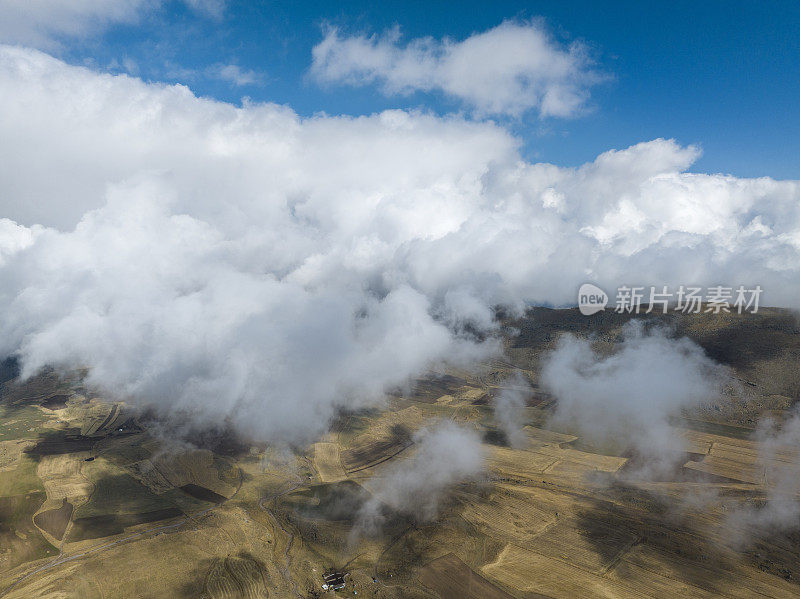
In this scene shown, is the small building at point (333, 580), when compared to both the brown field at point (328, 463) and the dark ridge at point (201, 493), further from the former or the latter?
the dark ridge at point (201, 493)

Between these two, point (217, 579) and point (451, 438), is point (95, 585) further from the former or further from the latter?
point (451, 438)

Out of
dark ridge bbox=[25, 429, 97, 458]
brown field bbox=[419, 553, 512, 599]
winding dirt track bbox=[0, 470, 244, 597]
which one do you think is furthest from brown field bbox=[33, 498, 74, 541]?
brown field bbox=[419, 553, 512, 599]

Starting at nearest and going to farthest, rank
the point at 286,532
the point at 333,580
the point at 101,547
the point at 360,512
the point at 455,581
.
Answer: the point at 455,581, the point at 333,580, the point at 101,547, the point at 286,532, the point at 360,512

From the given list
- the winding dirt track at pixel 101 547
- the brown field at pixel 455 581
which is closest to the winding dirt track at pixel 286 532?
the winding dirt track at pixel 101 547

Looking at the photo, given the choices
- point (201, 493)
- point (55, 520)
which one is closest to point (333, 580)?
point (201, 493)

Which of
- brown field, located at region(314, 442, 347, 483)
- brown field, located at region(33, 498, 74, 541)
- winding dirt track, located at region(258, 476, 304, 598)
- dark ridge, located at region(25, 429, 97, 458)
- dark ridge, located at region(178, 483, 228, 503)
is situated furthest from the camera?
dark ridge, located at region(25, 429, 97, 458)

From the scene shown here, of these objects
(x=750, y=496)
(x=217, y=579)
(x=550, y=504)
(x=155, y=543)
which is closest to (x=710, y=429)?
(x=750, y=496)

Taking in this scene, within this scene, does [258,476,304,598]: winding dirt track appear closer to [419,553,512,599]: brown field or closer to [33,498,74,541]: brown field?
[419,553,512,599]: brown field

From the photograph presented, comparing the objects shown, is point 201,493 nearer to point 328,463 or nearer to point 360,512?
point 328,463

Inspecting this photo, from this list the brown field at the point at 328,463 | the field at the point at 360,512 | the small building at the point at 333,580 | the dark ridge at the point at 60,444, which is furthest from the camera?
the dark ridge at the point at 60,444
